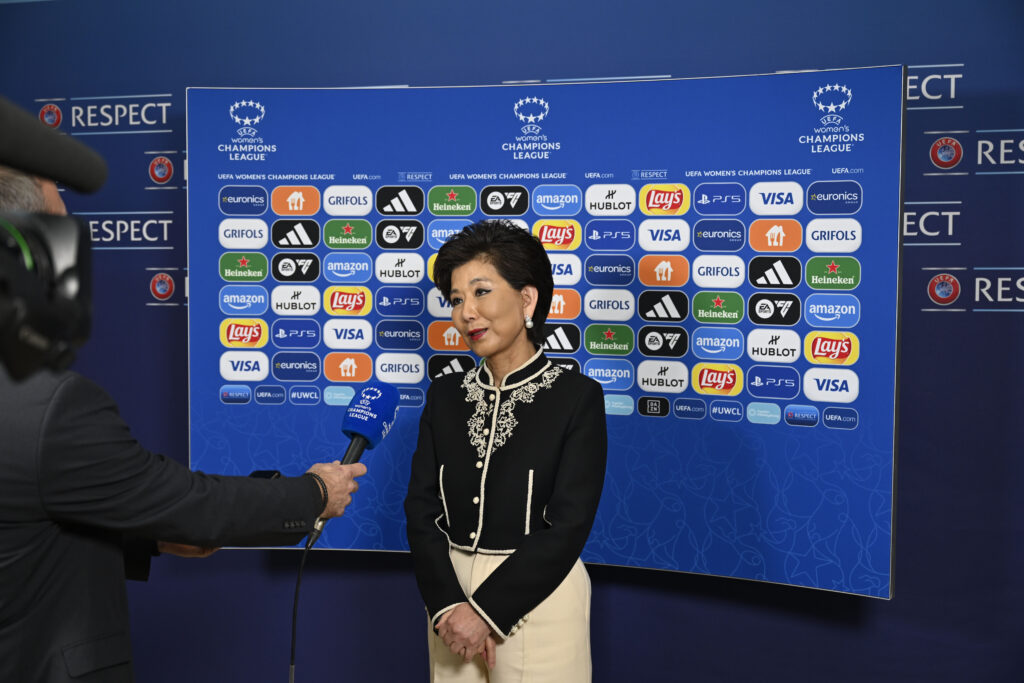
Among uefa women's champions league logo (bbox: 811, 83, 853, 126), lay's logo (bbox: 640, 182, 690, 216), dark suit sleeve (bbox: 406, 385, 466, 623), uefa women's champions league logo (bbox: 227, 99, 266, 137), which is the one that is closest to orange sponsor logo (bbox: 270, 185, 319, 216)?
uefa women's champions league logo (bbox: 227, 99, 266, 137)

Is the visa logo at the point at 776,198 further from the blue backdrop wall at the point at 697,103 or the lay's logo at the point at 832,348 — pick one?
the lay's logo at the point at 832,348

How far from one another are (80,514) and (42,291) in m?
0.92

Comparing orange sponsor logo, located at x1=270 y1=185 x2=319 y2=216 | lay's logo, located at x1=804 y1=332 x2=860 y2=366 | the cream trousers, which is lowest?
the cream trousers

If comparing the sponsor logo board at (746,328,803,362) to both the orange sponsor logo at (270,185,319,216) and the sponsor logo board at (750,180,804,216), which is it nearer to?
the sponsor logo board at (750,180,804,216)

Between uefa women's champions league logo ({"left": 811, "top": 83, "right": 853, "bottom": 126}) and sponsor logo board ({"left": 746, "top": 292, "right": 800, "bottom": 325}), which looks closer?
uefa women's champions league logo ({"left": 811, "top": 83, "right": 853, "bottom": 126})

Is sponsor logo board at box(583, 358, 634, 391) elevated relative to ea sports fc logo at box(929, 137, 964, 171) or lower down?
lower down

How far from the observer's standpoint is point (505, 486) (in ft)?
5.90

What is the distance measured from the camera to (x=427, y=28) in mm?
2838

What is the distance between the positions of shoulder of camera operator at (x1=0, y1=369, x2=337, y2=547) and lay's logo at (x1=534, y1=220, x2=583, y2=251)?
53.6 inches

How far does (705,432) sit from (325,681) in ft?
5.86

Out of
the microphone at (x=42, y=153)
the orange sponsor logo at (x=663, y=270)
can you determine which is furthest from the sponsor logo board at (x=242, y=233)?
the microphone at (x=42, y=153)

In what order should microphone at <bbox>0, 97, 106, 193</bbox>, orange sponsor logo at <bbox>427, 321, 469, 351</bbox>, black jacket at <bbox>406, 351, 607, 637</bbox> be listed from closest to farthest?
1. microphone at <bbox>0, 97, 106, 193</bbox>
2. black jacket at <bbox>406, 351, 607, 637</bbox>
3. orange sponsor logo at <bbox>427, 321, 469, 351</bbox>

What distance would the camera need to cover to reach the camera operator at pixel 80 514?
1.25 metres

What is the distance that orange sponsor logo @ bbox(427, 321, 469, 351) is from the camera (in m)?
2.62
